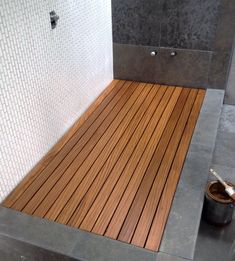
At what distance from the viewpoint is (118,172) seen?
218 cm

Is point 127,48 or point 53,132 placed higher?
point 127,48

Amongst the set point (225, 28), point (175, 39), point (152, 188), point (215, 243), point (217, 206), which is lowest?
point (215, 243)

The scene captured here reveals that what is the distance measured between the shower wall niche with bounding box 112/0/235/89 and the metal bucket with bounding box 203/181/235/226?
1.48 meters

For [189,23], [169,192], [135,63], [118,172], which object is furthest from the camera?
[135,63]

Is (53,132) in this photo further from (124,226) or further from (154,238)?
(154,238)

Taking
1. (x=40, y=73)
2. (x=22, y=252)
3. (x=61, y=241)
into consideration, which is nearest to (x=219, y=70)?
(x=40, y=73)

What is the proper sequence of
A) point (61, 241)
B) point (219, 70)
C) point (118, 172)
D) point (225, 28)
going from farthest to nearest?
point (219, 70) < point (225, 28) < point (118, 172) < point (61, 241)

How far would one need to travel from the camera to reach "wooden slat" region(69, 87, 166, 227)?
6.10ft

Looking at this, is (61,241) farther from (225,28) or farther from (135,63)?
(225,28)

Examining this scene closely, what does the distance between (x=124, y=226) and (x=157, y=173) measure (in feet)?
1.72

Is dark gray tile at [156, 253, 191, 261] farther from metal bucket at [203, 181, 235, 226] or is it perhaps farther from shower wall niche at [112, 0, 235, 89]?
shower wall niche at [112, 0, 235, 89]

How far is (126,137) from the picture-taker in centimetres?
257

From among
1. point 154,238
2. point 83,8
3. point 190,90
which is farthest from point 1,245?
point 190,90

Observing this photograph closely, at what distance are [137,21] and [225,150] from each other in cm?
163
